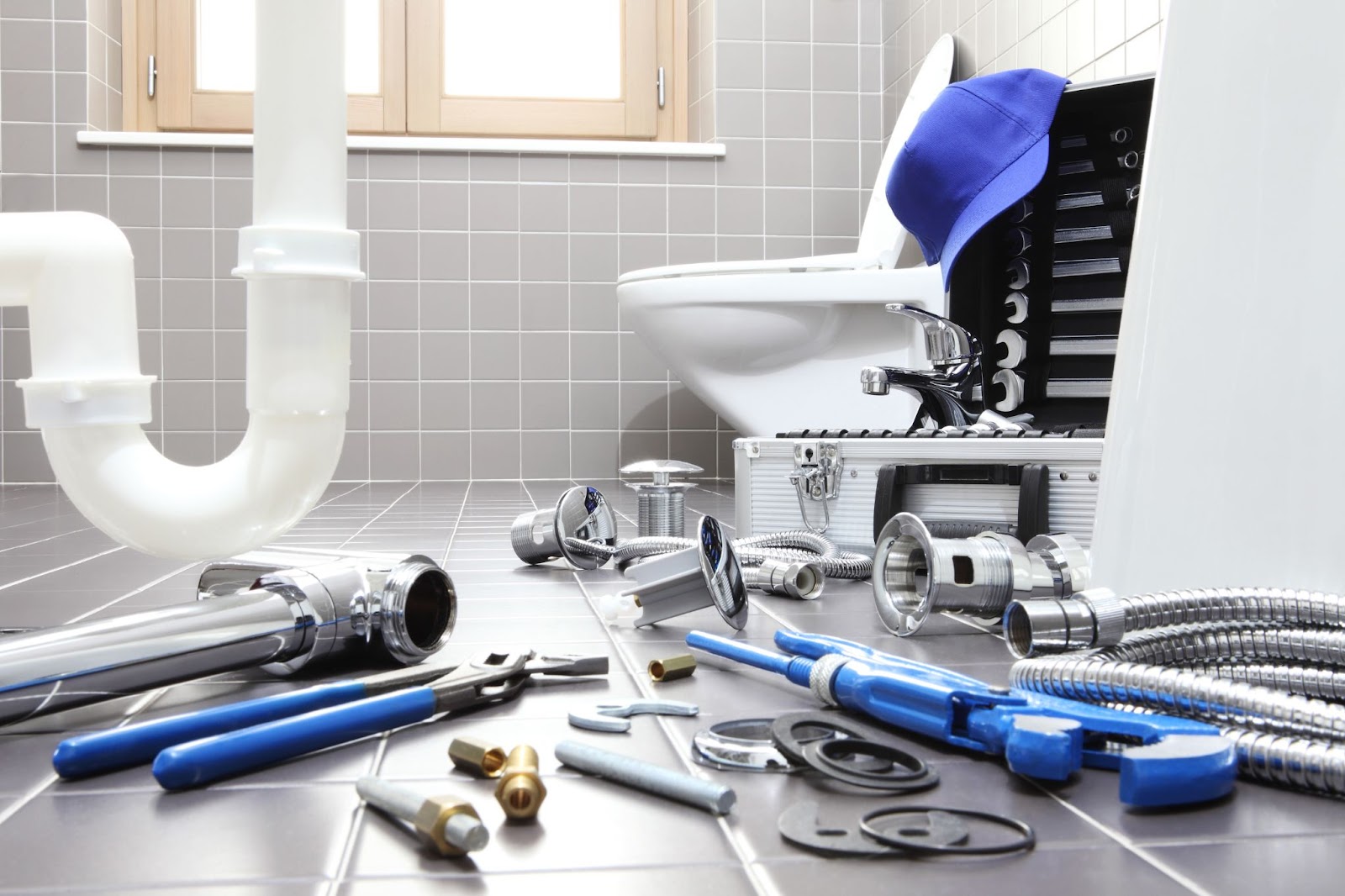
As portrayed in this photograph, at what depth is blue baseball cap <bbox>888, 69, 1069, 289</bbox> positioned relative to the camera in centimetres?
162

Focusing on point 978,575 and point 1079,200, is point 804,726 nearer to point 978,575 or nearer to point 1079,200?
point 978,575

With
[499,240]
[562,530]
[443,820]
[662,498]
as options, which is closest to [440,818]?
[443,820]

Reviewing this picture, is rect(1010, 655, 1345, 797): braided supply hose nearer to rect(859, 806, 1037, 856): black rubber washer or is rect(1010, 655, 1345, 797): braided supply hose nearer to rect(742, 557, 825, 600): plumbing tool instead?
rect(859, 806, 1037, 856): black rubber washer

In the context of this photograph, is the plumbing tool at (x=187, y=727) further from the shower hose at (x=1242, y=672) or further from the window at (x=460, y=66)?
the window at (x=460, y=66)

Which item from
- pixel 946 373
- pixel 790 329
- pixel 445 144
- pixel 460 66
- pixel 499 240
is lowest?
pixel 946 373

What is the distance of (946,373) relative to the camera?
146cm

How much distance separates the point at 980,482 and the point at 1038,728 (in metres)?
0.74

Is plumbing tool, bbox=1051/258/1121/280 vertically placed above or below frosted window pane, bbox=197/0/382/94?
below

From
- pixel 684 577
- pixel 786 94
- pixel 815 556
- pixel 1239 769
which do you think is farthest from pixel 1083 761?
pixel 786 94

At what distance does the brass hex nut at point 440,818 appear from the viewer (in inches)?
17.3

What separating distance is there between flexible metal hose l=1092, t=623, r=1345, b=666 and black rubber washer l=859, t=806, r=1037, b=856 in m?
0.19

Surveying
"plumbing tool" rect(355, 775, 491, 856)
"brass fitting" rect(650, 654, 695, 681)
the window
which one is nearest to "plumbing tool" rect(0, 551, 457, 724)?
"brass fitting" rect(650, 654, 695, 681)

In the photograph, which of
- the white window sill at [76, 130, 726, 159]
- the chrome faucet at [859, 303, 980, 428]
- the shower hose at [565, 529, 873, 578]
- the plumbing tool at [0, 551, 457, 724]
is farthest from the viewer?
the white window sill at [76, 130, 726, 159]

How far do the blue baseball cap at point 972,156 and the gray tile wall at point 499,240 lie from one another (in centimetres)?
148
